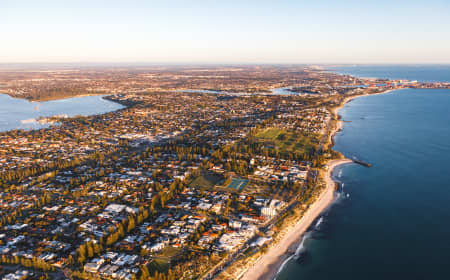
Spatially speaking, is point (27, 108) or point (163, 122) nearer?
point (163, 122)

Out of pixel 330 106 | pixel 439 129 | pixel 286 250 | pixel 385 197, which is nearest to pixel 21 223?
pixel 286 250

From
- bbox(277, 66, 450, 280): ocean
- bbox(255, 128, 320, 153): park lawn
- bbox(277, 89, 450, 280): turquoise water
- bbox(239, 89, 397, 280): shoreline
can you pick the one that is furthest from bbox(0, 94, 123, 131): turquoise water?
bbox(277, 89, 450, 280): turquoise water

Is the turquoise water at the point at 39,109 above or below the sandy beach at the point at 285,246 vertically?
above

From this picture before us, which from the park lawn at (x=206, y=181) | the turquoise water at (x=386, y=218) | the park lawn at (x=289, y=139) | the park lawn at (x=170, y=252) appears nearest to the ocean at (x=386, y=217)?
the turquoise water at (x=386, y=218)

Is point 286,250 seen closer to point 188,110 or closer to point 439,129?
point 439,129

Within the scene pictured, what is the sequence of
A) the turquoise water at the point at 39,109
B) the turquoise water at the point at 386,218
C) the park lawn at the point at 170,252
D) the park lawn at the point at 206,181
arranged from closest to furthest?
the turquoise water at the point at 386,218, the park lawn at the point at 170,252, the park lawn at the point at 206,181, the turquoise water at the point at 39,109

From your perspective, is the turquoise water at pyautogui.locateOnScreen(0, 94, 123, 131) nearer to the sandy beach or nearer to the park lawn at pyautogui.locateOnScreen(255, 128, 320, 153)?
the park lawn at pyautogui.locateOnScreen(255, 128, 320, 153)

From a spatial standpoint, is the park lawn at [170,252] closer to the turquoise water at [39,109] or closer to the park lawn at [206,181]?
the park lawn at [206,181]
